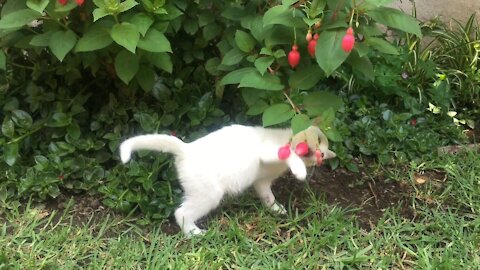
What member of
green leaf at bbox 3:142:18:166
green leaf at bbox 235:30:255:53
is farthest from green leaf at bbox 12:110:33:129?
green leaf at bbox 235:30:255:53

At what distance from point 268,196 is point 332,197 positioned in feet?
1.21

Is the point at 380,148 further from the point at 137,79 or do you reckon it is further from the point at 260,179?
the point at 137,79

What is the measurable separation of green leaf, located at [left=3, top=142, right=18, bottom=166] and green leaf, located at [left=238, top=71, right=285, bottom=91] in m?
1.16

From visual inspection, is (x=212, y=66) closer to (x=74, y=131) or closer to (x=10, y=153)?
(x=74, y=131)

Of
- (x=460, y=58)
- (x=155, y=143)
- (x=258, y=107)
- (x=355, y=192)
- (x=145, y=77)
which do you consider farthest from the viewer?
(x=460, y=58)

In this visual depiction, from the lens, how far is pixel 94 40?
2.27m

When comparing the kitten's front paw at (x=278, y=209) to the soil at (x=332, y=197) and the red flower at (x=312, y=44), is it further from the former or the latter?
the red flower at (x=312, y=44)

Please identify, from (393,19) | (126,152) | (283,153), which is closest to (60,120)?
(126,152)

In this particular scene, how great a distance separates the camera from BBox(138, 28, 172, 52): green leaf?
2217mm

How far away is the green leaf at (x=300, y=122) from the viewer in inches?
84.0

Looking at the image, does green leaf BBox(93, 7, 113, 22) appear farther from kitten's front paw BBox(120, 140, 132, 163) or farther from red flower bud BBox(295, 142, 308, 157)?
red flower bud BBox(295, 142, 308, 157)

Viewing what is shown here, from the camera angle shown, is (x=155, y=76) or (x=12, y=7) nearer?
(x=12, y=7)

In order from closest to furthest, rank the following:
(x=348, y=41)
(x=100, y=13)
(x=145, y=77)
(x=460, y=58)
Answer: (x=348, y=41), (x=100, y=13), (x=145, y=77), (x=460, y=58)

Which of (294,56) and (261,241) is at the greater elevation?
(294,56)
